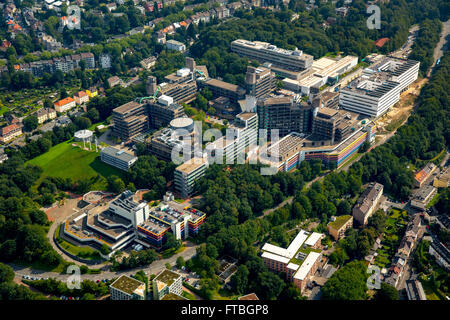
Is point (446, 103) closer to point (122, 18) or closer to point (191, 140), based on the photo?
point (191, 140)

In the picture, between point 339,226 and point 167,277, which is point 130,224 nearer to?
point 167,277

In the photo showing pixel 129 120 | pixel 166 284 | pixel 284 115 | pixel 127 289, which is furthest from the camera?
pixel 284 115

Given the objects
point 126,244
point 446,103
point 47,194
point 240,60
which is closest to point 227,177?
point 126,244

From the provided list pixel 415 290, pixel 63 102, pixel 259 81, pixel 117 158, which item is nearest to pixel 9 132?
pixel 63 102

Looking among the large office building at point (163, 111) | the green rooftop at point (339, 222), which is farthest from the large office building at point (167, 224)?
the large office building at point (163, 111)

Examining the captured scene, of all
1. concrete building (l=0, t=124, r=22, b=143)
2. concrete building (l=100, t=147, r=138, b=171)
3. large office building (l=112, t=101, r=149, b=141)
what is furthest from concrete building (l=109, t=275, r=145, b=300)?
concrete building (l=0, t=124, r=22, b=143)
